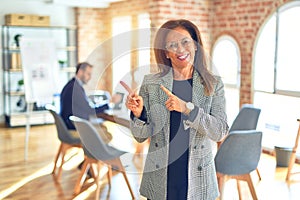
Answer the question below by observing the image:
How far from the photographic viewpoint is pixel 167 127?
1.62 metres

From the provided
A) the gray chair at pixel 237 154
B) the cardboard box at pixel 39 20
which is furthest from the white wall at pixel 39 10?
the gray chair at pixel 237 154

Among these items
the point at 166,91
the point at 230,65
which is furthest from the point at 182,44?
the point at 230,65

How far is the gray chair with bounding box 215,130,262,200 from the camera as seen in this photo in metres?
3.38

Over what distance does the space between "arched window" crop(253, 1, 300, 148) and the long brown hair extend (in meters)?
4.00

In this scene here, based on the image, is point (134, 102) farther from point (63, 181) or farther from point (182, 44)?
point (63, 181)

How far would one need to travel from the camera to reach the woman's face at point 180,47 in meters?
1.62

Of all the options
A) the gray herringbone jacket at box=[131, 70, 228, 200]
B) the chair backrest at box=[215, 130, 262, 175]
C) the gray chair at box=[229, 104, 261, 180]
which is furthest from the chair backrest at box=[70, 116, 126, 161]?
the gray herringbone jacket at box=[131, 70, 228, 200]

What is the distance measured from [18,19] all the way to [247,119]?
206 inches

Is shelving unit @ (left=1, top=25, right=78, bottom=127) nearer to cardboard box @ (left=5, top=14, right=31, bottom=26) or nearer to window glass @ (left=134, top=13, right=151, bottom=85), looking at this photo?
cardboard box @ (left=5, top=14, right=31, bottom=26)

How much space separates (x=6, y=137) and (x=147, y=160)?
19.0 ft

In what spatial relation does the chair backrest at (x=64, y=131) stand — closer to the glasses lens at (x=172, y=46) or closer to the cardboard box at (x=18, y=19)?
the glasses lens at (x=172, y=46)

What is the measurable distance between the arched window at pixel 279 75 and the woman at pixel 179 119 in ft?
13.1

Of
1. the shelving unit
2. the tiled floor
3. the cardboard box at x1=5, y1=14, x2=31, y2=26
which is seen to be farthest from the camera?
the shelving unit

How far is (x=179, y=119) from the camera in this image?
163cm
